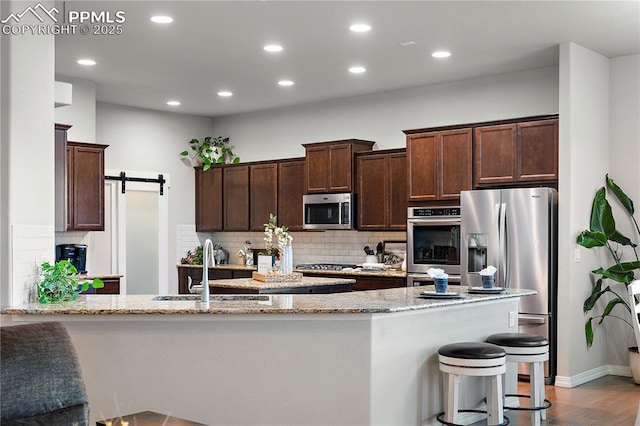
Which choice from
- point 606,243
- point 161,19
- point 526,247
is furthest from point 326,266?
point 161,19

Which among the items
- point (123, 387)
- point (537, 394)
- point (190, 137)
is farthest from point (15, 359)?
point (190, 137)

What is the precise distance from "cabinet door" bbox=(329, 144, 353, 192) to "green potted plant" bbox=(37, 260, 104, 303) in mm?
4571

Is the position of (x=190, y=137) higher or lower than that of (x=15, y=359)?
higher

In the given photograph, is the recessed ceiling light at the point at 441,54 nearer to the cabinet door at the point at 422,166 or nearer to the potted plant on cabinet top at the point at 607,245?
the cabinet door at the point at 422,166

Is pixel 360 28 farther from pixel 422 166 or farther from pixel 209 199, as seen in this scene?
pixel 209 199

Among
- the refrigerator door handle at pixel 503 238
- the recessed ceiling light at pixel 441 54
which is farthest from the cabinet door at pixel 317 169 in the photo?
the refrigerator door handle at pixel 503 238

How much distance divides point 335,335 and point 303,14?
267 cm

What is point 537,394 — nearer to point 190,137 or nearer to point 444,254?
point 444,254

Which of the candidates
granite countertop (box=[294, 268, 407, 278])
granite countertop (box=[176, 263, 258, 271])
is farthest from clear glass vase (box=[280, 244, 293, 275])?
granite countertop (box=[176, 263, 258, 271])

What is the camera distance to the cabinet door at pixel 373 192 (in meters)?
8.41

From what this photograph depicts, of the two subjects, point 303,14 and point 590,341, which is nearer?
point 303,14

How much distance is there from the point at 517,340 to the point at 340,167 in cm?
416

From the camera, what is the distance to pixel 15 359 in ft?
9.32

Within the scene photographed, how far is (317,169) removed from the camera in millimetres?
9000
